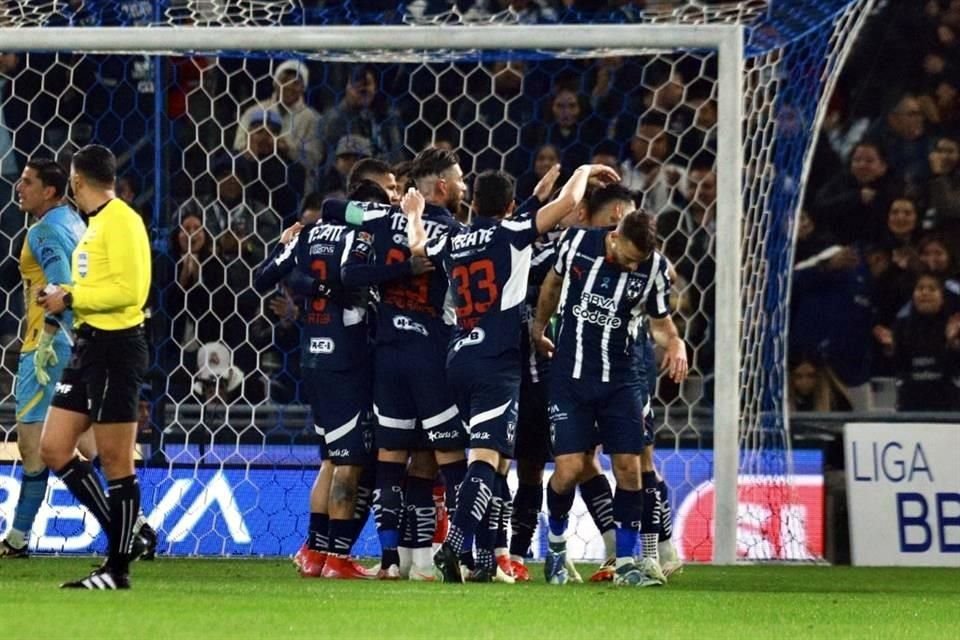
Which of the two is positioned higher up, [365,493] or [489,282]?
[489,282]

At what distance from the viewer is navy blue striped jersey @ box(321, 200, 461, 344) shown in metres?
9.48

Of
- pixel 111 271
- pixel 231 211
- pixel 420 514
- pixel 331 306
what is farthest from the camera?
pixel 231 211

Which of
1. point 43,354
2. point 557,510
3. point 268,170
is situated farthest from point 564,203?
point 268,170

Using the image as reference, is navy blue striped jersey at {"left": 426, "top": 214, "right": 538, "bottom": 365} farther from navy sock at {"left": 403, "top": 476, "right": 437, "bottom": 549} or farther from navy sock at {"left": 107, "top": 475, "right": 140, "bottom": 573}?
navy sock at {"left": 107, "top": 475, "right": 140, "bottom": 573}

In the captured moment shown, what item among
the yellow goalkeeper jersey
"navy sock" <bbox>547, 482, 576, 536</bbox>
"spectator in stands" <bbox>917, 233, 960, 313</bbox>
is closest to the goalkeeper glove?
the yellow goalkeeper jersey

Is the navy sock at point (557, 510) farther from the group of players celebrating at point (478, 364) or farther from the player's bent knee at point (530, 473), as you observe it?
the player's bent knee at point (530, 473)

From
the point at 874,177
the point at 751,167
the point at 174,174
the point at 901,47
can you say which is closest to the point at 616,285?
the point at 751,167

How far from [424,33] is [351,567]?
317 cm

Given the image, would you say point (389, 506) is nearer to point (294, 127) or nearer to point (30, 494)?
point (30, 494)

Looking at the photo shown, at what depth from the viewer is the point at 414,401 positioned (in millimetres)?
9453

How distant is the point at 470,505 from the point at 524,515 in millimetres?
1113

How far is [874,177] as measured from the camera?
1509 cm

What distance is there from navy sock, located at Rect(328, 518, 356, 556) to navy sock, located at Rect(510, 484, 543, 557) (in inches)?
33.5

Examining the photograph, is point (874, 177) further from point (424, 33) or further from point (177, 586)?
point (177, 586)
